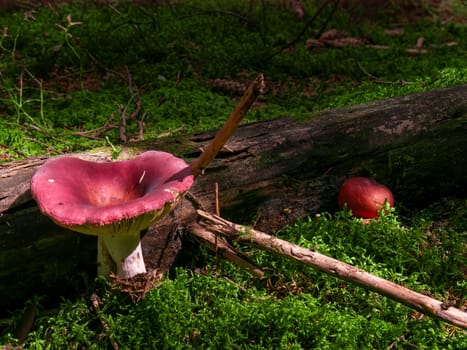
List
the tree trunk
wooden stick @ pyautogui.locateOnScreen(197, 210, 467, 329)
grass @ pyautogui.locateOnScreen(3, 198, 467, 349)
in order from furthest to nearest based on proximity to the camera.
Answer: the tree trunk → grass @ pyautogui.locateOnScreen(3, 198, 467, 349) → wooden stick @ pyautogui.locateOnScreen(197, 210, 467, 329)

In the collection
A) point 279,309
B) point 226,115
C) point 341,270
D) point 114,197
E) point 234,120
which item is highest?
point 234,120

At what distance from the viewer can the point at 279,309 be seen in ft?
7.41

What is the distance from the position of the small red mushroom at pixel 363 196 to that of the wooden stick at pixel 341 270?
68cm

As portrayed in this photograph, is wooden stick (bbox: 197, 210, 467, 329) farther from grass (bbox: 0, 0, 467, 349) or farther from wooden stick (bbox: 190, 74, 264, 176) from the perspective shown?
wooden stick (bbox: 190, 74, 264, 176)

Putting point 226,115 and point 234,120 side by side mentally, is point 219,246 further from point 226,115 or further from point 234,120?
point 226,115

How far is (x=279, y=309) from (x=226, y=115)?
250cm

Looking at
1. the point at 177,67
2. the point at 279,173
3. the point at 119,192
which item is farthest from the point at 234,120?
the point at 177,67

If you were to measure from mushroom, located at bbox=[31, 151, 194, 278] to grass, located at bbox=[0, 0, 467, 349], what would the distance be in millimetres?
265

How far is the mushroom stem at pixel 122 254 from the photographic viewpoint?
2209 mm

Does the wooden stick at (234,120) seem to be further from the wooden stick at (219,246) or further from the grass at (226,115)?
the grass at (226,115)

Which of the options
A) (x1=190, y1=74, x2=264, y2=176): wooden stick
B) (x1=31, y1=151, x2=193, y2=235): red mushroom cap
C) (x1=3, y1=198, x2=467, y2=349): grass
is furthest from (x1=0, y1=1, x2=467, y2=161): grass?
(x1=190, y1=74, x2=264, y2=176): wooden stick

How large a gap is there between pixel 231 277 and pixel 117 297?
60cm

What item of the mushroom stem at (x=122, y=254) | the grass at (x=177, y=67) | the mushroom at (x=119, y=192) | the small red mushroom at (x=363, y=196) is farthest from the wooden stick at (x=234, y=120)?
the grass at (x=177, y=67)

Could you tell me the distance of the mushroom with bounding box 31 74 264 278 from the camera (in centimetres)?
182
